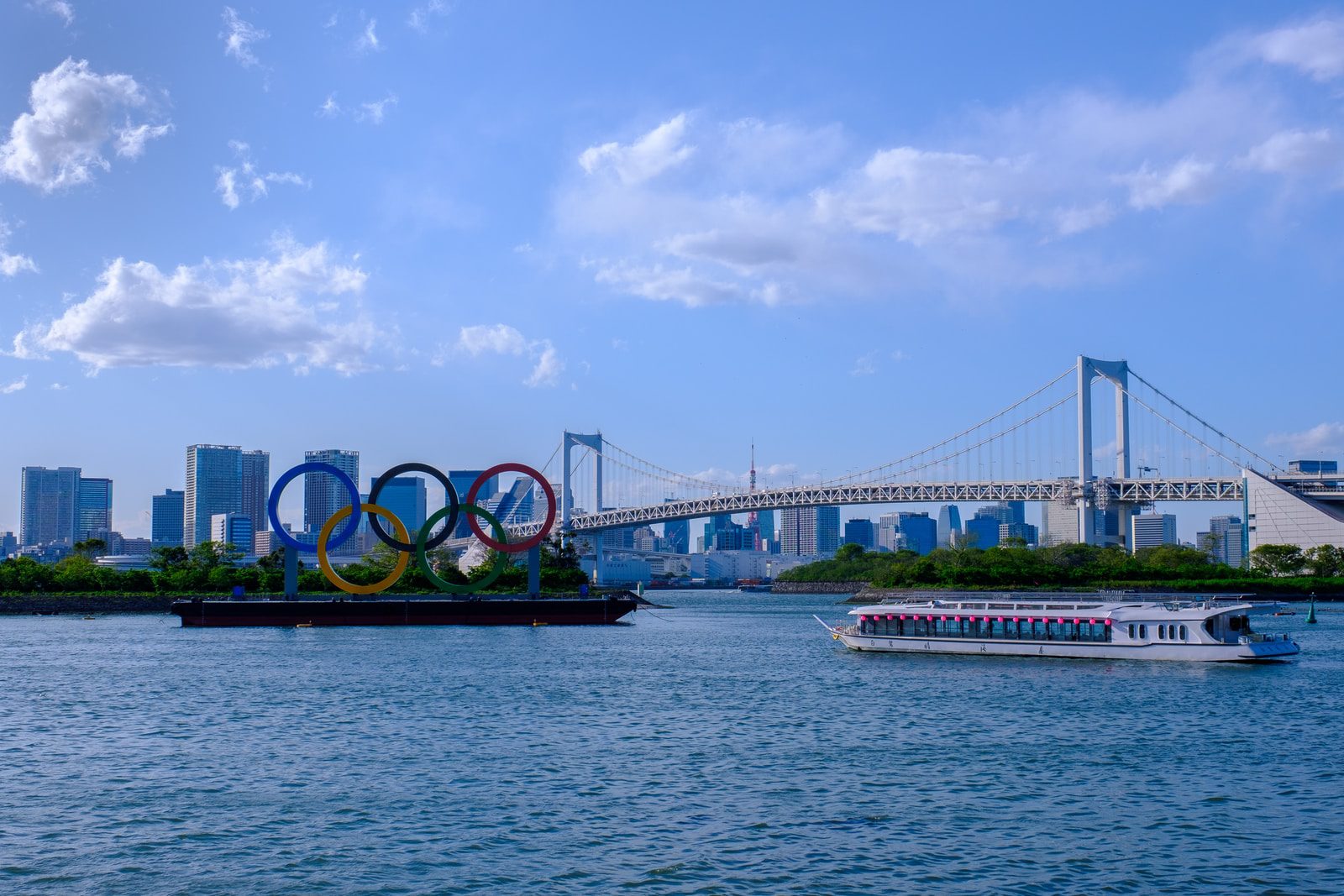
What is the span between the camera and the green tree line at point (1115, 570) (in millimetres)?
82125

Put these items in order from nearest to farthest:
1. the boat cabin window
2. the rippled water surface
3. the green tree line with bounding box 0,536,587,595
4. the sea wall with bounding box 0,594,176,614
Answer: the rippled water surface → the boat cabin window → the sea wall with bounding box 0,594,176,614 → the green tree line with bounding box 0,536,587,595

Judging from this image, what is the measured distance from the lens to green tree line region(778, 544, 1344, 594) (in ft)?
269

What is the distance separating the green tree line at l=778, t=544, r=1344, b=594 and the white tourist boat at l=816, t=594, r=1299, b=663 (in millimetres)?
45685

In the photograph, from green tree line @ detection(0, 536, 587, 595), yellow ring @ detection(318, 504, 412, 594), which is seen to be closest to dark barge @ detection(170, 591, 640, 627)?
yellow ring @ detection(318, 504, 412, 594)

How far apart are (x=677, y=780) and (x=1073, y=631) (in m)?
21.3

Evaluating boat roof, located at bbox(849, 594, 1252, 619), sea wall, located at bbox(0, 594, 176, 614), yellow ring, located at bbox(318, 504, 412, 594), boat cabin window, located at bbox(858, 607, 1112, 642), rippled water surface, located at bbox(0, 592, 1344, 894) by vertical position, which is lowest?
rippled water surface, located at bbox(0, 592, 1344, 894)

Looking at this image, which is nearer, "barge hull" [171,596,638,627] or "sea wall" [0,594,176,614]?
"barge hull" [171,596,638,627]

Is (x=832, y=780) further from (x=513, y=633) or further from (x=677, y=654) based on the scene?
(x=513, y=633)

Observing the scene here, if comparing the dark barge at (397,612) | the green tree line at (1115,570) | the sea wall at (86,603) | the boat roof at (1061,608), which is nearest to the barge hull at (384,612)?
the dark barge at (397,612)

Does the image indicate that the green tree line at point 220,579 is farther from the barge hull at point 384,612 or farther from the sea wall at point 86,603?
the barge hull at point 384,612

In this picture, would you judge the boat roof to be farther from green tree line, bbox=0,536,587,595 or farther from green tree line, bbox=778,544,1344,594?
green tree line, bbox=778,544,1344,594

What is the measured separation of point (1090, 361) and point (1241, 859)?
302 ft

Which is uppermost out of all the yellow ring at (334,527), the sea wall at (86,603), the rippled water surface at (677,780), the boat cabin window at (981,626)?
the yellow ring at (334,527)

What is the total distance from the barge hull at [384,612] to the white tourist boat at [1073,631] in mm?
21368
